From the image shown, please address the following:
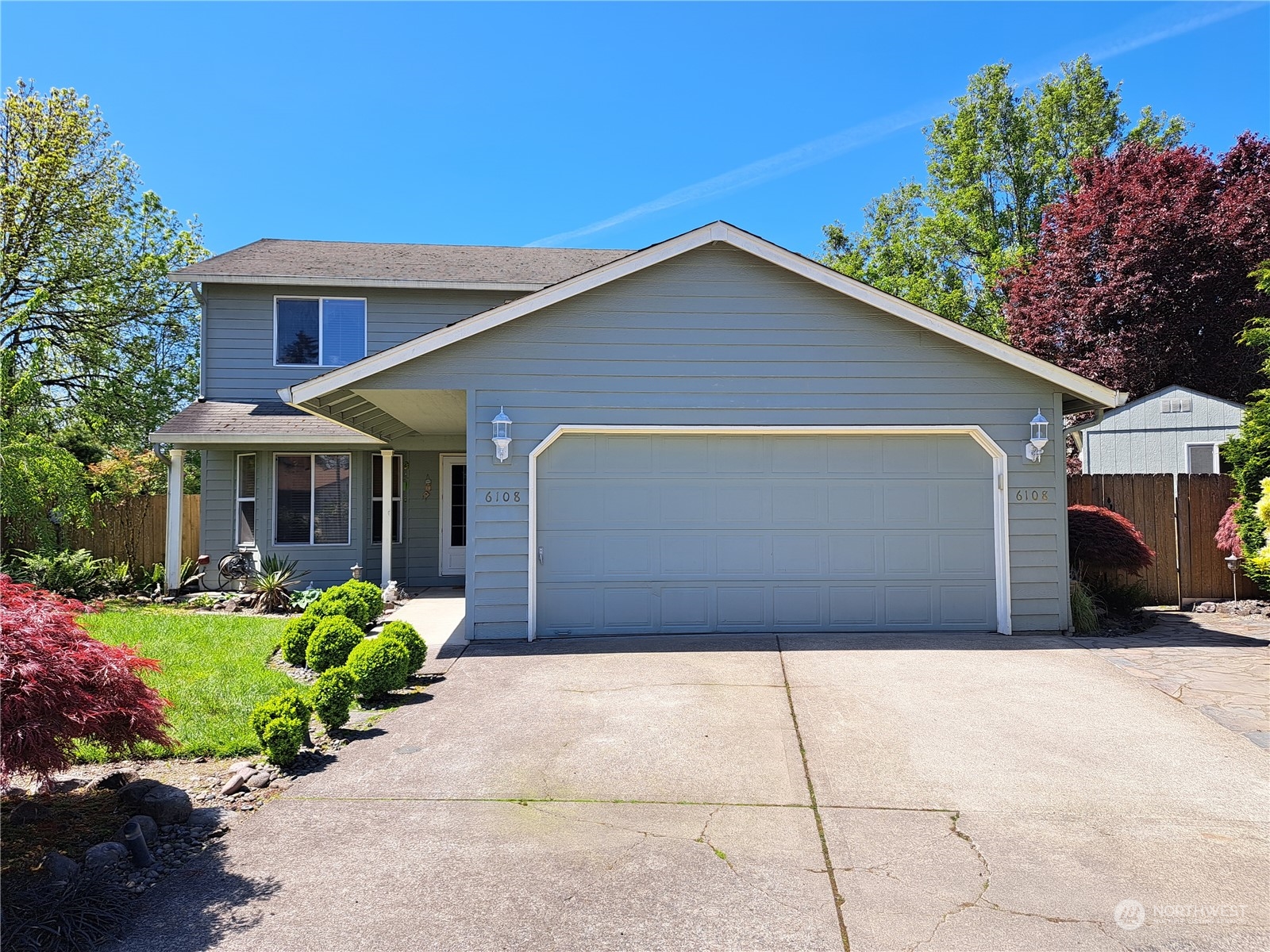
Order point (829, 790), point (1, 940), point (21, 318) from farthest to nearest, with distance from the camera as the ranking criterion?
point (21, 318), point (829, 790), point (1, 940)

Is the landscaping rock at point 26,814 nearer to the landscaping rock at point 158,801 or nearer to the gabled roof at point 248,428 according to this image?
the landscaping rock at point 158,801

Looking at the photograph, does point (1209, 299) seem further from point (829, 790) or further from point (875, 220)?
point (829, 790)

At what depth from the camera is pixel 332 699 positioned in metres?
5.29

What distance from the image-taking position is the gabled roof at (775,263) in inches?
317

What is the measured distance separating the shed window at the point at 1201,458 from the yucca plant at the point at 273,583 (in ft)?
53.4

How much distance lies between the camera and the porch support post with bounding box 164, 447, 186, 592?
11.9 metres

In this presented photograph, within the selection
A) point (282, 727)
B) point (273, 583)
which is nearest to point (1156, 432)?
point (273, 583)

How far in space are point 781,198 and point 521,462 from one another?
18.9 meters

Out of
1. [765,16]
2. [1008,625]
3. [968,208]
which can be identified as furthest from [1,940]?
[968,208]

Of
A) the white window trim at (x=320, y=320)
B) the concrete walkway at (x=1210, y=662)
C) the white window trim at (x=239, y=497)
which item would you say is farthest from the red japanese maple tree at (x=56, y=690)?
the white window trim at (x=320, y=320)

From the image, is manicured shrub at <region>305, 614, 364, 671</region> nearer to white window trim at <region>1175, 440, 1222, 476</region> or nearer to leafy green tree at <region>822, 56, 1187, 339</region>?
white window trim at <region>1175, 440, 1222, 476</region>

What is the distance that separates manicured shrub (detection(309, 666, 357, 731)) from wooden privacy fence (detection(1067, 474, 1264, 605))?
34.0 feet

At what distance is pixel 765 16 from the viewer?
9.64m

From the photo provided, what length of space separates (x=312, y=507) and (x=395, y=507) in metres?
1.33
